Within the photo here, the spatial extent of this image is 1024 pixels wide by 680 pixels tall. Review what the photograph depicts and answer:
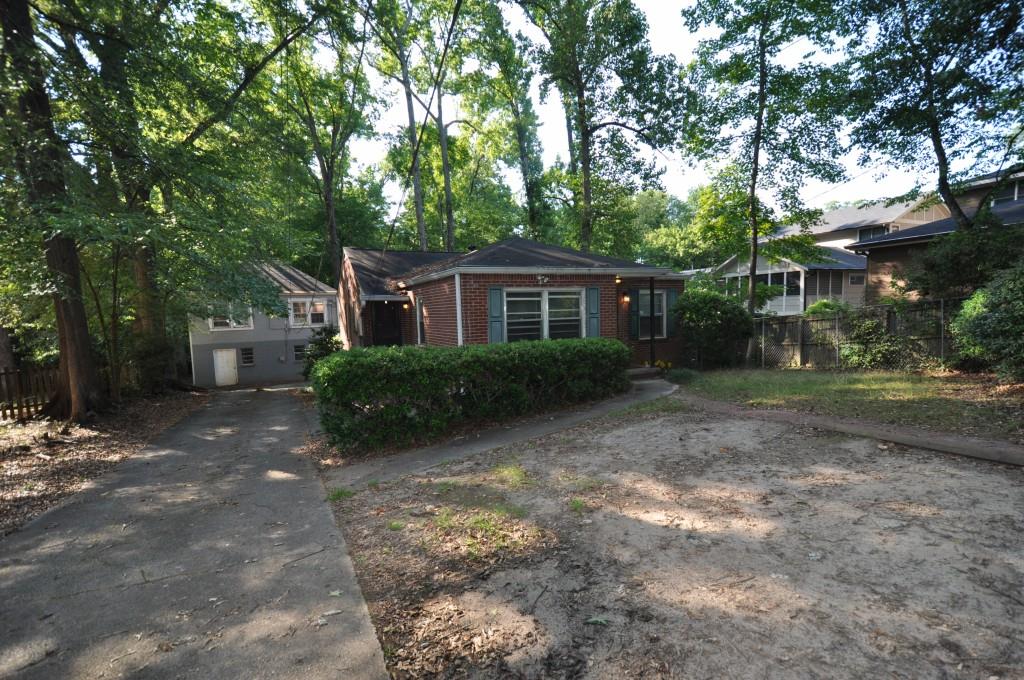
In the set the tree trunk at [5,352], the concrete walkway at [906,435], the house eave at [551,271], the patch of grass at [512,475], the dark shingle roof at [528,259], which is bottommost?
the patch of grass at [512,475]

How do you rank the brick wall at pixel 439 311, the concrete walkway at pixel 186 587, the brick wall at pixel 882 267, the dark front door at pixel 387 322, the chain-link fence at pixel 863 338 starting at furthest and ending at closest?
1. the dark front door at pixel 387 322
2. the brick wall at pixel 882 267
3. the brick wall at pixel 439 311
4. the chain-link fence at pixel 863 338
5. the concrete walkway at pixel 186 587

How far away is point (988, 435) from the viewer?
5629 mm

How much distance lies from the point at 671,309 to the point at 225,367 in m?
20.9

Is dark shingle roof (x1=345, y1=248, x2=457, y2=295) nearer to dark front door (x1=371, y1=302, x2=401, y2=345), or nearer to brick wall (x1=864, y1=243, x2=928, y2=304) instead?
dark front door (x1=371, y1=302, x2=401, y2=345)

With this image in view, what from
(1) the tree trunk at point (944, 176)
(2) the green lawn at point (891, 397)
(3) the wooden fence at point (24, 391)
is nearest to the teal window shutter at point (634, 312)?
(2) the green lawn at point (891, 397)

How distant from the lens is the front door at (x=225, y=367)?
22.2m

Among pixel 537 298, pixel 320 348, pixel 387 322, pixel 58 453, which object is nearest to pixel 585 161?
pixel 537 298

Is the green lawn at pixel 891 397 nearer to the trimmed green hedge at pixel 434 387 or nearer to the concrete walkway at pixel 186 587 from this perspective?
the trimmed green hedge at pixel 434 387

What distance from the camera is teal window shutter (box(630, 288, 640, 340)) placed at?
12648mm

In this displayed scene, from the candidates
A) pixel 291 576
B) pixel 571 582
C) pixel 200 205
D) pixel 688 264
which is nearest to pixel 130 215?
pixel 200 205

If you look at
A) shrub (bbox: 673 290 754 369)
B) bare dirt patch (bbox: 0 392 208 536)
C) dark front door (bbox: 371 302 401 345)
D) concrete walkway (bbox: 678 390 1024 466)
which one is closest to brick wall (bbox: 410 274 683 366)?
shrub (bbox: 673 290 754 369)

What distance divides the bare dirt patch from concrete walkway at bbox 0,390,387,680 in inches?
14.8

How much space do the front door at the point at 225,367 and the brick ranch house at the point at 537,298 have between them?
39.1 ft

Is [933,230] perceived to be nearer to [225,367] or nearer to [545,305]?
[545,305]
